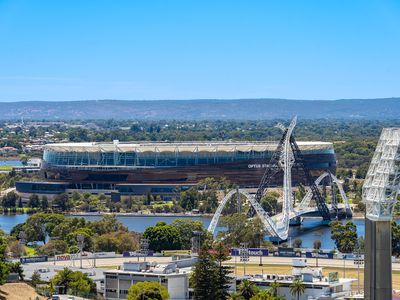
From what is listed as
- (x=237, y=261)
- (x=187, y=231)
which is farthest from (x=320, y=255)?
(x=187, y=231)

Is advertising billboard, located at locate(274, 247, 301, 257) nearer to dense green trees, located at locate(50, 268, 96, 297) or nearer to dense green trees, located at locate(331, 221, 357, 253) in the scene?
dense green trees, located at locate(331, 221, 357, 253)

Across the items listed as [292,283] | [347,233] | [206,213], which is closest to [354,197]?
[206,213]

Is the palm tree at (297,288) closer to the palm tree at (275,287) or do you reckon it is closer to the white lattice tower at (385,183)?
the palm tree at (275,287)

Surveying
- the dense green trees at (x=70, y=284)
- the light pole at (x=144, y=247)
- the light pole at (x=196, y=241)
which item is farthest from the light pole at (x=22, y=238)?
the dense green trees at (x=70, y=284)

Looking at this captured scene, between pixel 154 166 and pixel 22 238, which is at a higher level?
pixel 22 238

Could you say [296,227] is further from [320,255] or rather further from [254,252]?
[320,255]

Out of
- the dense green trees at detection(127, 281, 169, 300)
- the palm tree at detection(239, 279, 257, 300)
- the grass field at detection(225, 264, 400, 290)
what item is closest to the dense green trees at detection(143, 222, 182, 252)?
the grass field at detection(225, 264, 400, 290)
